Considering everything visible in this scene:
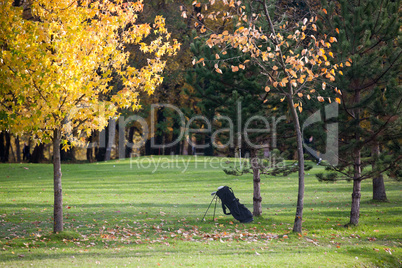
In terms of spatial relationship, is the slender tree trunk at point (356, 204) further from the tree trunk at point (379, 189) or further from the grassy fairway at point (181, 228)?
the tree trunk at point (379, 189)

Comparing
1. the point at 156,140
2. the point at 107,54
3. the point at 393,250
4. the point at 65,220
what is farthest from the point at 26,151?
the point at 393,250

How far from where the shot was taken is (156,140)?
4006cm

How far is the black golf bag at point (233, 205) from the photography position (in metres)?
11.8

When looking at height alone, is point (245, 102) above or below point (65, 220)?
above

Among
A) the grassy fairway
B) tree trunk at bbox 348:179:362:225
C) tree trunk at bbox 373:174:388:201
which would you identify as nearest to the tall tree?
tree trunk at bbox 348:179:362:225

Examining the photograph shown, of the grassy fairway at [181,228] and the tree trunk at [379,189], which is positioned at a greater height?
the tree trunk at [379,189]

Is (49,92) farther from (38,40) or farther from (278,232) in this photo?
(278,232)

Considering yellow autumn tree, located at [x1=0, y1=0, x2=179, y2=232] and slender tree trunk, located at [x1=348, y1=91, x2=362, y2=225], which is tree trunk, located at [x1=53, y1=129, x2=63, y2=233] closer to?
yellow autumn tree, located at [x1=0, y1=0, x2=179, y2=232]

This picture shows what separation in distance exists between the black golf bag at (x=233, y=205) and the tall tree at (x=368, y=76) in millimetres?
2900

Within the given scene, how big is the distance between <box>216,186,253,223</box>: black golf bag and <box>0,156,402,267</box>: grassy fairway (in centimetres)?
24

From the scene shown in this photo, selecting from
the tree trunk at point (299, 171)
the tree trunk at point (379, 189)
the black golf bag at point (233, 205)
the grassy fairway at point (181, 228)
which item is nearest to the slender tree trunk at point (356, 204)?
the grassy fairway at point (181, 228)

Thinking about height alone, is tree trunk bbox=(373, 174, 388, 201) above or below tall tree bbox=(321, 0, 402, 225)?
below

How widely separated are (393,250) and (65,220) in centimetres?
787

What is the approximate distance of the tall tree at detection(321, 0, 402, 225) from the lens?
37.3 ft
